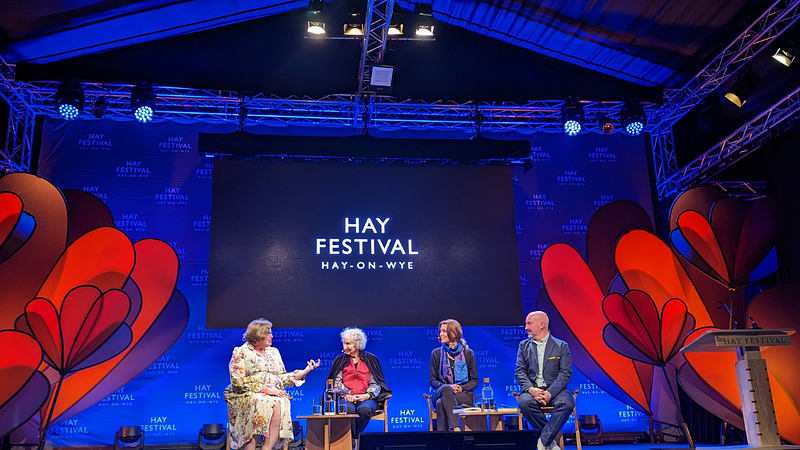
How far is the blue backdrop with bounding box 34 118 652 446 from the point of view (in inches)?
250

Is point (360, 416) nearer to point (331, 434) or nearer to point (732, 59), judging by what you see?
point (331, 434)

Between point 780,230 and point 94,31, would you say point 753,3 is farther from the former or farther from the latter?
point 94,31

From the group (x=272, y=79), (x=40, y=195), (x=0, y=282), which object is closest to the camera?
(x=0, y=282)

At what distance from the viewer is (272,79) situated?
22.4 ft

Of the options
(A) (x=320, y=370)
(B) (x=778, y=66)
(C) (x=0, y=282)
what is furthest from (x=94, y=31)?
(B) (x=778, y=66)

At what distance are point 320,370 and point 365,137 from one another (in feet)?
8.82

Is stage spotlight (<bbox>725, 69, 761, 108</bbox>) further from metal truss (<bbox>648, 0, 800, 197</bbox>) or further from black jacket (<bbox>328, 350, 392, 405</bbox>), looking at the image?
black jacket (<bbox>328, 350, 392, 405</bbox>)

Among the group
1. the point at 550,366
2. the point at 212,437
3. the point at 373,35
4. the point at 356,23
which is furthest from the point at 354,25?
the point at 212,437

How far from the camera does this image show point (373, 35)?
6.15 meters

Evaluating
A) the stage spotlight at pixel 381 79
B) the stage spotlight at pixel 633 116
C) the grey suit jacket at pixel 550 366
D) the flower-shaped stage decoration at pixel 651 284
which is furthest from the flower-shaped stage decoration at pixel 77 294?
the stage spotlight at pixel 633 116

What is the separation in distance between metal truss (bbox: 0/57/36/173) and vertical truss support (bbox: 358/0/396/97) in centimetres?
368

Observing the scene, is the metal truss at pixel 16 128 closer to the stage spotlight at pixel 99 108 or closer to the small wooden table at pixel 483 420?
the stage spotlight at pixel 99 108

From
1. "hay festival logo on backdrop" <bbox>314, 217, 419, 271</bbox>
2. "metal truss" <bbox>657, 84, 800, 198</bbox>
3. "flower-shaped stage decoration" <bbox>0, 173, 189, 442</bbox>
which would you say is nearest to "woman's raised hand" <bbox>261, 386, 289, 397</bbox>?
"flower-shaped stage decoration" <bbox>0, 173, 189, 442</bbox>

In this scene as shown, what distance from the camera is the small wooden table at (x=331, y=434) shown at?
4996 millimetres
